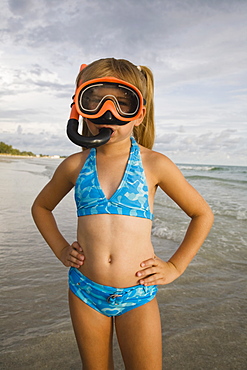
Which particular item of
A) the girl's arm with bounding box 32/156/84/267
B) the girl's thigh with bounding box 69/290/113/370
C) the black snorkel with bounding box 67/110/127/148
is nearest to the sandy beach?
the girl's thigh with bounding box 69/290/113/370

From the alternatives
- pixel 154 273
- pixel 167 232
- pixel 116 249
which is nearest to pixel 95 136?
pixel 116 249

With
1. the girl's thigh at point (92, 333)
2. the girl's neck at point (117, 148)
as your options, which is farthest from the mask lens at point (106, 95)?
the girl's thigh at point (92, 333)

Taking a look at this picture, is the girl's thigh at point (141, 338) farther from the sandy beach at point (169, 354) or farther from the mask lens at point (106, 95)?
the mask lens at point (106, 95)

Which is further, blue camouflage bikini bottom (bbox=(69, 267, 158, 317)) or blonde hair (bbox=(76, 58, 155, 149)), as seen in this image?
blonde hair (bbox=(76, 58, 155, 149))

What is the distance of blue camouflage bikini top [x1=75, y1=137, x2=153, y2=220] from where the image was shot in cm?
197

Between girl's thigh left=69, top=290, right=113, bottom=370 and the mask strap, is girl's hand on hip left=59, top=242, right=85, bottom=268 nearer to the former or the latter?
girl's thigh left=69, top=290, right=113, bottom=370

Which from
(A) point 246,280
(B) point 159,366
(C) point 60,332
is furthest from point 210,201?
(B) point 159,366

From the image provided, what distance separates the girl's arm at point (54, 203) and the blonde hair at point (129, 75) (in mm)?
319

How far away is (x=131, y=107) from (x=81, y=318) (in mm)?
1166

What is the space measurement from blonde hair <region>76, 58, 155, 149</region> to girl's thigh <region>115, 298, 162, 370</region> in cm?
113

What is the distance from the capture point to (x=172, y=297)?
141 inches

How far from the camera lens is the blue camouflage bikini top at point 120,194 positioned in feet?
6.47

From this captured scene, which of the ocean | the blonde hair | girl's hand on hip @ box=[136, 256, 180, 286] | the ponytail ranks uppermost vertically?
the blonde hair

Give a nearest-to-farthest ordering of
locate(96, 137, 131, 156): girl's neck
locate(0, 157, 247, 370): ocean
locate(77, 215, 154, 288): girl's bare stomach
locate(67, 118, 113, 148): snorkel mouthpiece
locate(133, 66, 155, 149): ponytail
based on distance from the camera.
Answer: locate(67, 118, 113, 148): snorkel mouthpiece < locate(77, 215, 154, 288): girl's bare stomach < locate(96, 137, 131, 156): girl's neck < locate(133, 66, 155, 149): ponytail < locate(0, 157, 247, 370): ocean
